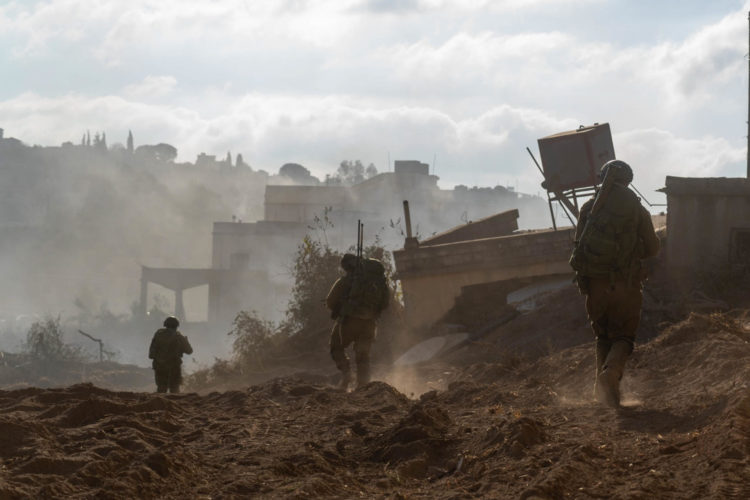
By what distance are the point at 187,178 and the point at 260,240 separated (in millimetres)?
41577

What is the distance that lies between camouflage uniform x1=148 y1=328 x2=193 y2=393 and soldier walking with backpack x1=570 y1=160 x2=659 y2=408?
6.75 metres

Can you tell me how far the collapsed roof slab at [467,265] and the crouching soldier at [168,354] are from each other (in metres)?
5.26

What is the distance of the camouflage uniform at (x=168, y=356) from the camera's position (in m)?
12.1

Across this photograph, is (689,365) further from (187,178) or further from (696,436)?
(187,178)

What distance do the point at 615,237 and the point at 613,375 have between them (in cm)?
103

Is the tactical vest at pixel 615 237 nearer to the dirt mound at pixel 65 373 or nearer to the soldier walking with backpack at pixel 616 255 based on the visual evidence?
the soldier walking with backpack at pixel 616 255

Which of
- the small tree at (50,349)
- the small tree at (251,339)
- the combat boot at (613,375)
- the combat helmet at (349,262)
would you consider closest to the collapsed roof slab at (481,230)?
the small tree at (251,339)

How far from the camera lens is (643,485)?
157 inches

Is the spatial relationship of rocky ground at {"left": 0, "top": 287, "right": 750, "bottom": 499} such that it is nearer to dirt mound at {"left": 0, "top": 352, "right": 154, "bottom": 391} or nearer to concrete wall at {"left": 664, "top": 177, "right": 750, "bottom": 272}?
concrete wall at {"left": 664, "top": 177, "right": 750, "bottom": 272}

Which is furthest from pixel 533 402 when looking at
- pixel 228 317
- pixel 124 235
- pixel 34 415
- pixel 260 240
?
pixel 124 235

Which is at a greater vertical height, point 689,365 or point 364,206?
point 364,206

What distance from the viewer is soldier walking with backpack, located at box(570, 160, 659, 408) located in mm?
6625

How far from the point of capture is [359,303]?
34.3 feet

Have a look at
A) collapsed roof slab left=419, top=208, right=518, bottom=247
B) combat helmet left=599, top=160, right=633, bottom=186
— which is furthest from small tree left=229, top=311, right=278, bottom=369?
combat helmet left=599, top=160, right=633, bottom=186
